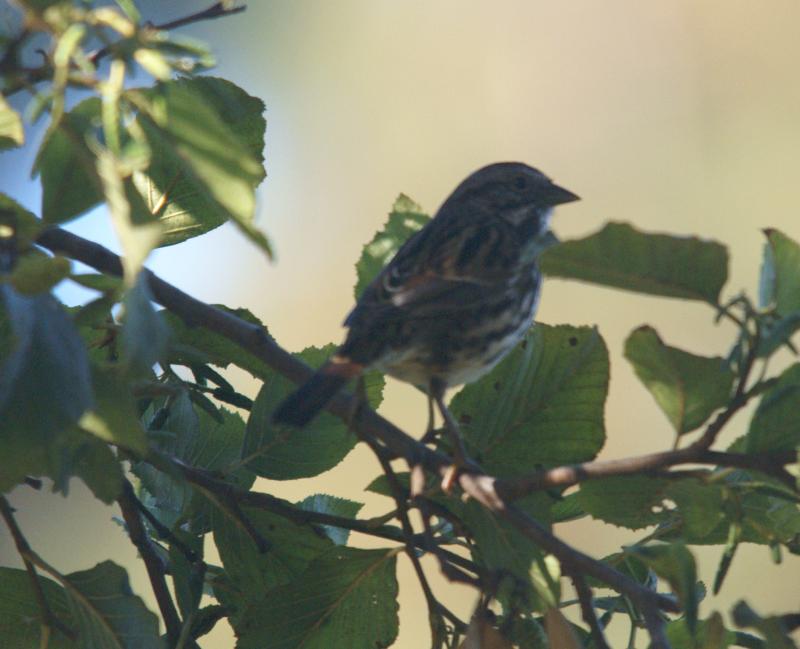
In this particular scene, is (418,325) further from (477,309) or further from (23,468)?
(23,468)

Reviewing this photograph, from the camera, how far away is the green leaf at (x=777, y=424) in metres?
1.38

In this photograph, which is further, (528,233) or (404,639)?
(404,639)

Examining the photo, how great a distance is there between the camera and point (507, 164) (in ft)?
11.7

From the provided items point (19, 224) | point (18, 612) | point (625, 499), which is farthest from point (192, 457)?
point (19, 224)

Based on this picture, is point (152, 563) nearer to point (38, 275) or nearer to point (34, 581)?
point (34, 581)

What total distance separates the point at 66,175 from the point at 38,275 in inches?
9.1

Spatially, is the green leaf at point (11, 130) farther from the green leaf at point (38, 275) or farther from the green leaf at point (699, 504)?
the green leaf at point (699, 504)

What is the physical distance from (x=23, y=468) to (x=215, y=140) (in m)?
0.41

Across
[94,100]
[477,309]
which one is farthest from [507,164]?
[94,100]

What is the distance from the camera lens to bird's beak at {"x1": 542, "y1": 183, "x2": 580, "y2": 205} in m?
3.48

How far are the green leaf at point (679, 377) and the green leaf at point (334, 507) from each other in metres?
0.70

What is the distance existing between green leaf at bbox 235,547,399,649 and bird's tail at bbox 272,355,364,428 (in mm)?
215

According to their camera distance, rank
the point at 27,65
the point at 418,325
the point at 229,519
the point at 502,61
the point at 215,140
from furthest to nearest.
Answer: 1. the point at 502,61
2. the point at 418,325
3. the point at 229,519
4. the point at 27,65
5. the point at 215,140

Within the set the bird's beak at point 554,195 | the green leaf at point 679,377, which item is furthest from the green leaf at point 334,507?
the bird's beak at point 554,195
